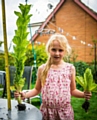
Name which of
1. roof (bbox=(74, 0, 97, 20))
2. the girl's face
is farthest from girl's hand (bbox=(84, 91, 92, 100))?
roof (bbox=(74, 0, 97, 20))

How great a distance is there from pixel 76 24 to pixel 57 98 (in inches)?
373

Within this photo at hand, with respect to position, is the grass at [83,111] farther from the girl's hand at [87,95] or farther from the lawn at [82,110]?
the girl's hand at [87,95]

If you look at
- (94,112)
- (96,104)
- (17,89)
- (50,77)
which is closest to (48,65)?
(50,77)

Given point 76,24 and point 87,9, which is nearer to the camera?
point 87,9

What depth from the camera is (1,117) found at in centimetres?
140

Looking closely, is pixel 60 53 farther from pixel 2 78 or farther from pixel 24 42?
pixel 2 78

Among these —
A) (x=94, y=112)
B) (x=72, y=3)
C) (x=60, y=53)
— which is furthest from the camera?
(x=72, y=3)

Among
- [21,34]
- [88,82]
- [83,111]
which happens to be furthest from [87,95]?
[83,111]

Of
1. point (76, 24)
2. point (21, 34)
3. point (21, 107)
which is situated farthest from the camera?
point (76, 24)

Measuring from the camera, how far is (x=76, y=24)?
36.4 feet

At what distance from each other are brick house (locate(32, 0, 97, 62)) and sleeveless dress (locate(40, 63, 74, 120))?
317 inches

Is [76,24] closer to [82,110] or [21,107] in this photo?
[82,110]

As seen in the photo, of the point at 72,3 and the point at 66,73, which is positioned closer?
the point at 66,73

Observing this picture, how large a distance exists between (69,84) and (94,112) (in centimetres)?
272
